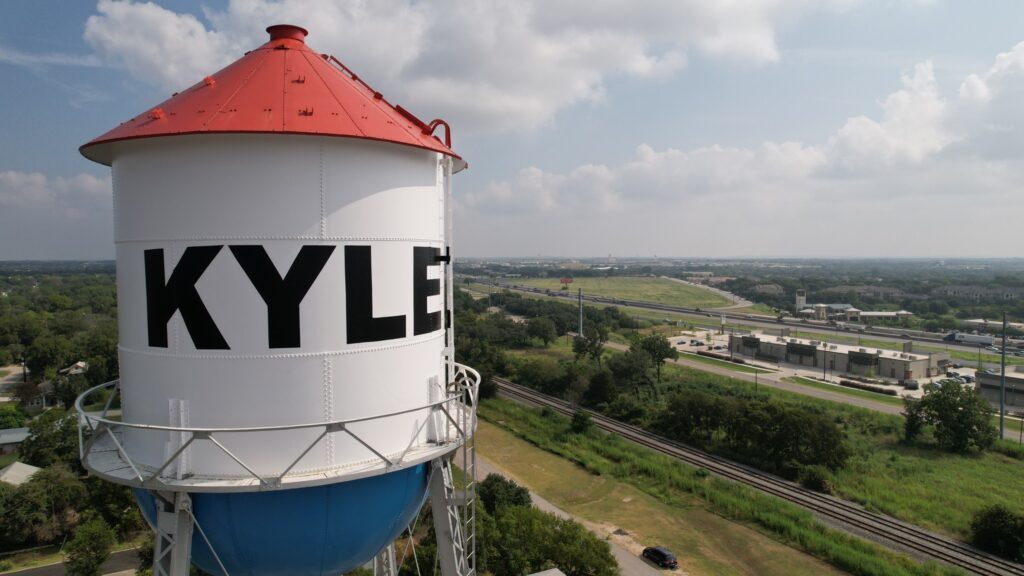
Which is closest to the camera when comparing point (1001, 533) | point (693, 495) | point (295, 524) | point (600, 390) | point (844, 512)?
point (295, 524)

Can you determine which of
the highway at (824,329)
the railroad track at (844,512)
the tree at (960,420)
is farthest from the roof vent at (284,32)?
the highway at (824,329)

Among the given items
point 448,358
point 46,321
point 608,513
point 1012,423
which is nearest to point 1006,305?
point 1012,423

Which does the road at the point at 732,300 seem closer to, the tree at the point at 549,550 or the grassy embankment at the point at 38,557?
the tree at the point at 549,550

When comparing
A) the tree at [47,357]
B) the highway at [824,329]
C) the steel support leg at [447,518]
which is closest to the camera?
the steel support leg at [447,518]

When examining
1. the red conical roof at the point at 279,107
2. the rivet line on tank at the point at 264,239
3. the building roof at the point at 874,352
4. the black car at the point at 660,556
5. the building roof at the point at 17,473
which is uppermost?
the red conical roof at the point at 279,107

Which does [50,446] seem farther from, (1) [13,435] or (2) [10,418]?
(2) [10,418]

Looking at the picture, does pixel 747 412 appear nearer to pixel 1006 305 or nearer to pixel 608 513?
pixel 608 513

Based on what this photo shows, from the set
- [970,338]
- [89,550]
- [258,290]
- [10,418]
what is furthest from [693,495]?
[970,338]
